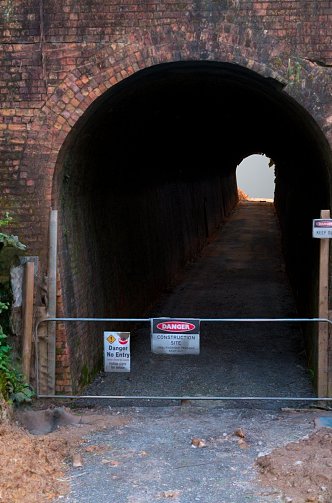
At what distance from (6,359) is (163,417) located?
2025 mm

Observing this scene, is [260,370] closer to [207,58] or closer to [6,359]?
[6,359]

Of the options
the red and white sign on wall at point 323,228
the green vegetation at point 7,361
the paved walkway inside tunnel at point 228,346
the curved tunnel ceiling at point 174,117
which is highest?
the curved tunnel ceiling at point 174,117

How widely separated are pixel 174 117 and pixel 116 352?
580 centimetres

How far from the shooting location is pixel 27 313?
24.8ft

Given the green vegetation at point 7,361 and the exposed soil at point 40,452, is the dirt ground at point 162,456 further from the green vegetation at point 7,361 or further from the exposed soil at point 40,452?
the green vegetation at point 7,361

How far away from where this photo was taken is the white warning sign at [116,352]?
7.50 metres

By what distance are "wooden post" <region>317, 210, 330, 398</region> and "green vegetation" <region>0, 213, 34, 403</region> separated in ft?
11.8

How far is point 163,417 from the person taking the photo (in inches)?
292

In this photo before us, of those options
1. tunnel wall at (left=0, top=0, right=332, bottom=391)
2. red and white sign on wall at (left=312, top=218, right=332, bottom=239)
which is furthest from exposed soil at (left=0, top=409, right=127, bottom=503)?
red and white sign on wall at (left=312, top=218, right=332, bottom=239)

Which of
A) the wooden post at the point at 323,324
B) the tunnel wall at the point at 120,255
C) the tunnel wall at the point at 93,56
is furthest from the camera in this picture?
the tunnel wall at the point at 120,255

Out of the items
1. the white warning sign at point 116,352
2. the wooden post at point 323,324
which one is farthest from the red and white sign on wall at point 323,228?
the white warning sign at point 116,352

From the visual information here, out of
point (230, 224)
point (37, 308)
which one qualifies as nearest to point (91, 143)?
point (37, 308)

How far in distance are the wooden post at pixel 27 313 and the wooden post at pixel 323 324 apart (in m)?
3.58

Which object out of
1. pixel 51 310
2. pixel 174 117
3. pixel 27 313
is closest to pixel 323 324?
pixel 51 310
